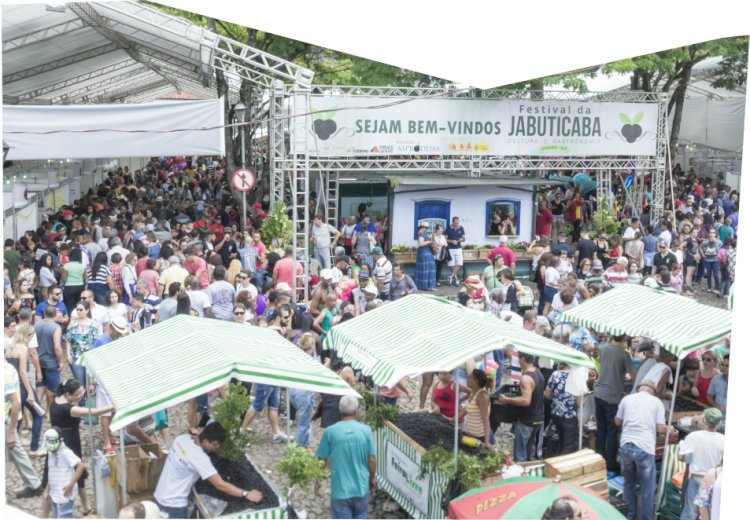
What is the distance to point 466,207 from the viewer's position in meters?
19.5

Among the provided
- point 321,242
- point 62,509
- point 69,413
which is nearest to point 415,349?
Answer: point 69,413

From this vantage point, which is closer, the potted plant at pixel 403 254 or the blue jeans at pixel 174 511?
the blue jeans at pixel 174 511

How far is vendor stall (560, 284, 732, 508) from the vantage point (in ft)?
26.8

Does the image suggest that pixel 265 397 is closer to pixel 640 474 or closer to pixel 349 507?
pixel 349 507

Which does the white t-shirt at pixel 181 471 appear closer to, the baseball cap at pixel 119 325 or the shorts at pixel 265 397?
the shorts at pixel 265 397

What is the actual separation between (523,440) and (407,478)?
1.30 meters

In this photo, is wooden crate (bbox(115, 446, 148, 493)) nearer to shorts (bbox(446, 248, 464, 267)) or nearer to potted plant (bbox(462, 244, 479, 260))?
shorts (bbox(446, 248, 464, 267))

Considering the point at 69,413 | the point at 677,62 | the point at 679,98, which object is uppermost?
the point at 677,62

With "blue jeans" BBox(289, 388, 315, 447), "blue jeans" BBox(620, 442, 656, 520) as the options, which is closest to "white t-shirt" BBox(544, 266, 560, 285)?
"blue jeans" BBox(289, 388, 315, 447)

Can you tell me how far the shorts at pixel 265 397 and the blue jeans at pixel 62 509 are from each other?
8.57ft

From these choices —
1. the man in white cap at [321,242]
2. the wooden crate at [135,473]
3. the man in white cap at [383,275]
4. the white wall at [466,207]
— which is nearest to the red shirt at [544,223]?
the white wall at [466,207]

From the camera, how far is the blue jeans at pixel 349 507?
7473 mm

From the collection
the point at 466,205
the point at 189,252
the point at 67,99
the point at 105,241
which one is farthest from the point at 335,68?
the point at 189,252

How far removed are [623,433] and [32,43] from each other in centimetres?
1491
